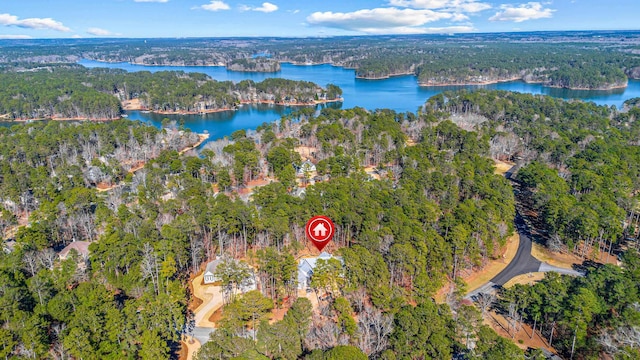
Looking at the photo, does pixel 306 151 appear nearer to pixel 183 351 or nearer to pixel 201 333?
pixel 201 333

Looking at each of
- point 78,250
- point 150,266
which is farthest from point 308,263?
point 78,250

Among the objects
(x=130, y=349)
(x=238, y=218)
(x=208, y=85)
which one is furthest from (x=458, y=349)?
(x=208, y=85)

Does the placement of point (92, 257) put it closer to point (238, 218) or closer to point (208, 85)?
point (238, 218)

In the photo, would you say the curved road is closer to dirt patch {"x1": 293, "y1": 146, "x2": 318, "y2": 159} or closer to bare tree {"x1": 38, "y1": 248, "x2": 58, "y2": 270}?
bare tree {"x1": 38, "y1": 248, "x2": 58, "y2": 270}

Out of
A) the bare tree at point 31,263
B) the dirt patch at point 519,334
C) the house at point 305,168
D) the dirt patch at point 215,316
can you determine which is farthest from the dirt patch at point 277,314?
the house at point 305,168

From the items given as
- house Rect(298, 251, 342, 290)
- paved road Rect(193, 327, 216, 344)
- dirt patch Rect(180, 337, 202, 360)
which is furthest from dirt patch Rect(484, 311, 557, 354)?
dirt patch Rect(180, 337, 202, 360)
